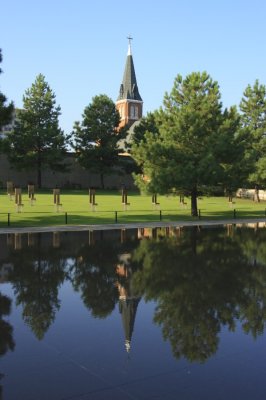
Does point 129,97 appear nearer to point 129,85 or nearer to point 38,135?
point 129,85

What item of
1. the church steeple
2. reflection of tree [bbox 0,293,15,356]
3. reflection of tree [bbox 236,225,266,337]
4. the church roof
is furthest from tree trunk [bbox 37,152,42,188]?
the church roof

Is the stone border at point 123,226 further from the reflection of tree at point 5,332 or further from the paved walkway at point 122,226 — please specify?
the reflection of tree at point 5,332

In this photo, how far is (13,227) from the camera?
26984mm

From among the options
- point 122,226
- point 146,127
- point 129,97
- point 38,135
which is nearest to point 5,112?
point 122,226

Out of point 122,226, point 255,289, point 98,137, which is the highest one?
point 98,137

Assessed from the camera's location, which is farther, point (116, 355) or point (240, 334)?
point (240, 334)

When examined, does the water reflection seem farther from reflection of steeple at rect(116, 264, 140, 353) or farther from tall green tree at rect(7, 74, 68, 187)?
tall green tree at rect(7, 74, 68, 187)

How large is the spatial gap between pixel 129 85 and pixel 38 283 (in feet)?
401

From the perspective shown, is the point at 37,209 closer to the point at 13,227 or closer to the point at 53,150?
the point at 13,227

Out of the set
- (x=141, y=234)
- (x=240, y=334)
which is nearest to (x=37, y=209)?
(x=141, y=234)

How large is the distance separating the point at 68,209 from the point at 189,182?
12.2 m

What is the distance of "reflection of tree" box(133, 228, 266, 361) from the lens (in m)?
8.80

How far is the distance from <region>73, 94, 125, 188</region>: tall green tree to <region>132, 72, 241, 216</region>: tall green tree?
113 ft

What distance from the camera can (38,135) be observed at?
2534 inches
